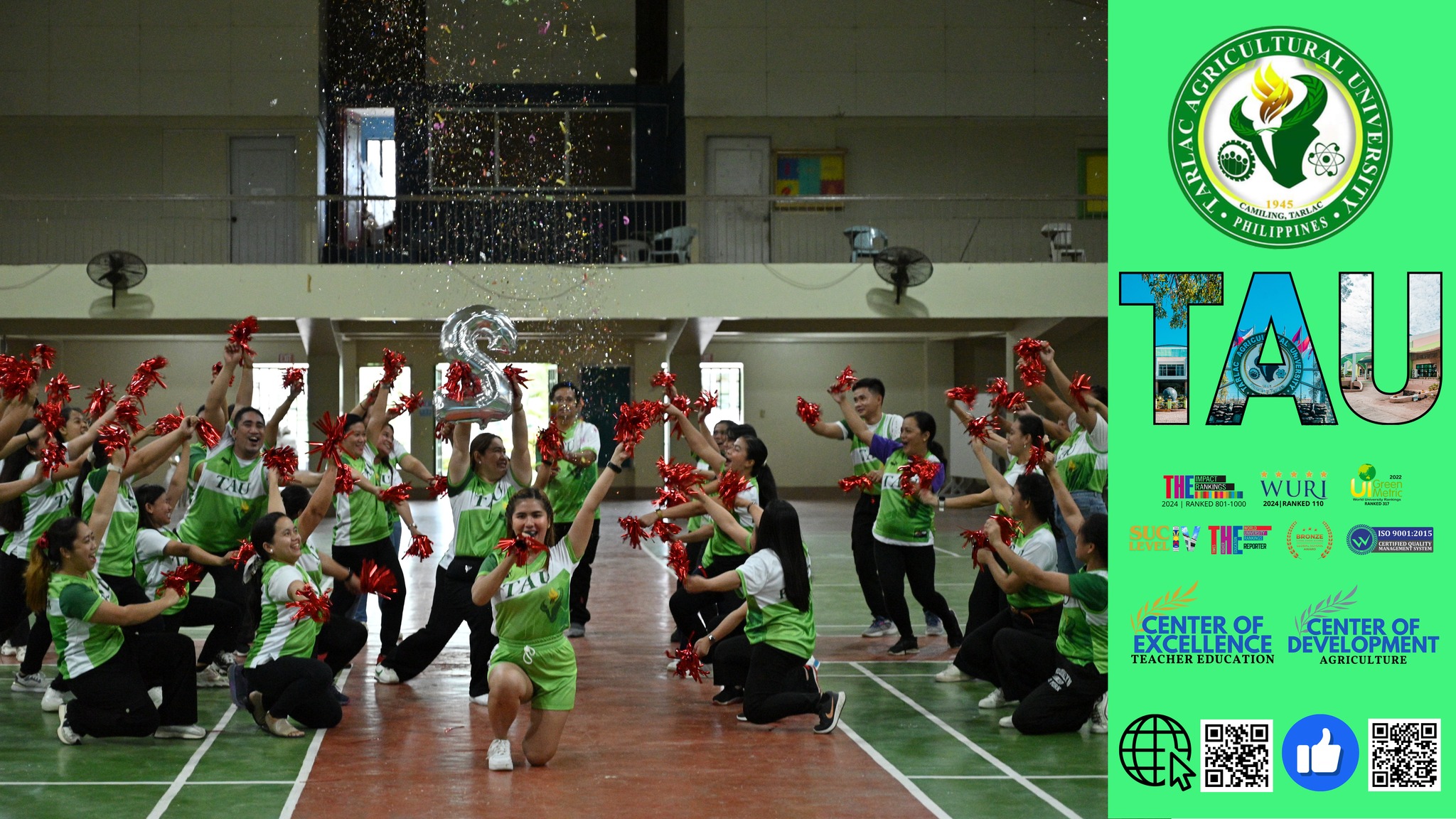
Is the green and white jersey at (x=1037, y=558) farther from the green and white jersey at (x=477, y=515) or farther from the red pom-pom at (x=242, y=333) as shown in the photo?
the red pom-pom at (x=242, y=333)

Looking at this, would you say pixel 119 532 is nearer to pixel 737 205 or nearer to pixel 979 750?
pixel 979 750

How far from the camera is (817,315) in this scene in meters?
19.4

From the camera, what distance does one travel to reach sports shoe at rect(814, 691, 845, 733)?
6.13 m

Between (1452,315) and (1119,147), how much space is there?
823 millimetres

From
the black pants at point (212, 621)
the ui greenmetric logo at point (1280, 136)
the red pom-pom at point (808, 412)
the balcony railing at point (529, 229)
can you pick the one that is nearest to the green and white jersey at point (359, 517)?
the black pants at point (212, 621)

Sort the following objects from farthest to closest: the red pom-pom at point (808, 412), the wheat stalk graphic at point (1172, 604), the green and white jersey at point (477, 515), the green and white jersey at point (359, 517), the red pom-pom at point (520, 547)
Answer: the red pom-pom at point (808, 412), the green and white jersey at point (359, 517), the green and white jersey at point (477, 515), the red pom-pom at point (520, 547), the wheat stalk graphic at point (1172, 604)

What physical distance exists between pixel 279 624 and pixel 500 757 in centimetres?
134

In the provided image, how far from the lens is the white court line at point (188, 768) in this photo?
16.2 ft

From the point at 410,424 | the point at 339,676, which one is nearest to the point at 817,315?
the point at 410,424

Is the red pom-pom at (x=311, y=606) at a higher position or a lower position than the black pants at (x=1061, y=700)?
higher

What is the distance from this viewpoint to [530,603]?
18.0 ft

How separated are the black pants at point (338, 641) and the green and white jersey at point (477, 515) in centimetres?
67

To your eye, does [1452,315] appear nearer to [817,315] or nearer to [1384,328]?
[1384,328]

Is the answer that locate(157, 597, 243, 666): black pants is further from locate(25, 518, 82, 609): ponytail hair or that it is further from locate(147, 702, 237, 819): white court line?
locate(25, 518, 82, 609): ponytail hair
